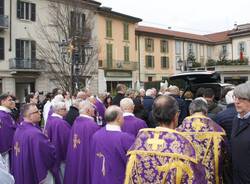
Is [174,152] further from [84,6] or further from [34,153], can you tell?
[84,6]

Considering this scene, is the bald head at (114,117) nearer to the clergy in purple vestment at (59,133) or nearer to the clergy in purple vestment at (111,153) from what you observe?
the clergy in purple vestment at (111,153)

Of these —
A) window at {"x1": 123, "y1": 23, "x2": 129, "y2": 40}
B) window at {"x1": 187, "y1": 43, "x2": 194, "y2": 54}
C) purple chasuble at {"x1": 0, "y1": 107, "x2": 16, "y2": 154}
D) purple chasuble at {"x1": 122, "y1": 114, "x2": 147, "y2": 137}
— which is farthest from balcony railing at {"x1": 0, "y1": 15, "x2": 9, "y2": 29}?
window at {"x1": 187, "y1": 43, "x2": 194, "y2": 54}

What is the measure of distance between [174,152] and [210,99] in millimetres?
4004

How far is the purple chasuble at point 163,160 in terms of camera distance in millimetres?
3416

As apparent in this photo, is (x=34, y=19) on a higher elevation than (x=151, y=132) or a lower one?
higher

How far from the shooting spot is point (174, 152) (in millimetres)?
3461

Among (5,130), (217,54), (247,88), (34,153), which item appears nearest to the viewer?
(247,88)

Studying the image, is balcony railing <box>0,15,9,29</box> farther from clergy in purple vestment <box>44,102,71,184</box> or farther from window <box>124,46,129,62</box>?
clergy in purple vestment <box>44,102,71,184</box>

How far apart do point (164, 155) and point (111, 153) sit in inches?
71.3

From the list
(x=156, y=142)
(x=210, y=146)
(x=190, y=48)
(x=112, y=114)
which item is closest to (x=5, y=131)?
(x=112, y=114)

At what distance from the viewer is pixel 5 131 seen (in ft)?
26.1

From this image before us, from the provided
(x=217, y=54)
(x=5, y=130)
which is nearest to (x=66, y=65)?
(x=5, y=130)

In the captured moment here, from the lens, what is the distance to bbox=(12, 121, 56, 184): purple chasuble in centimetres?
630

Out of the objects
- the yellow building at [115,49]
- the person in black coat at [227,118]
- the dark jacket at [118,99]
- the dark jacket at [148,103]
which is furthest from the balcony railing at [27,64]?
the person in black coat at [227,118]
